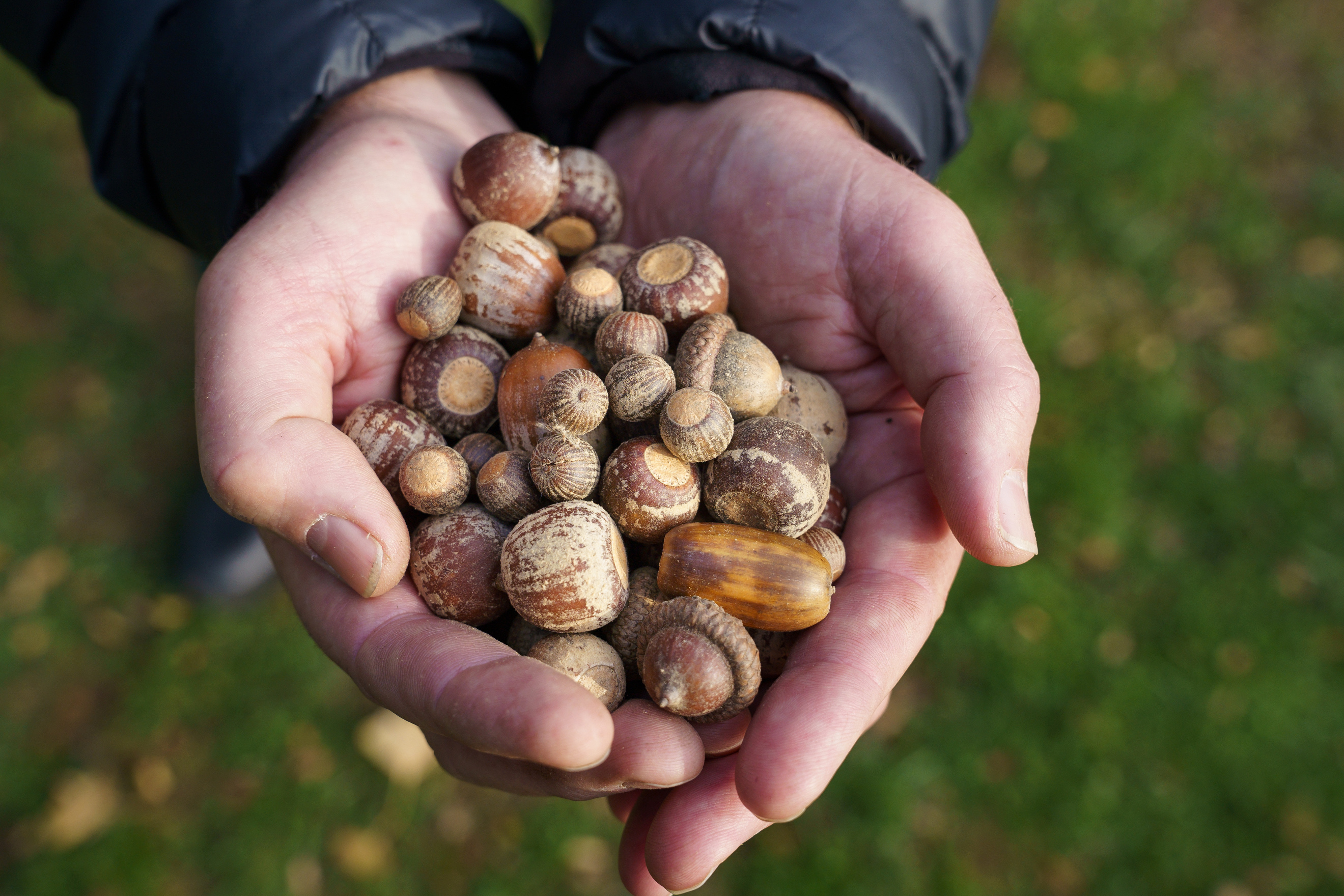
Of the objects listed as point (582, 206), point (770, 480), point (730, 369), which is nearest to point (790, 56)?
point (582, 206)

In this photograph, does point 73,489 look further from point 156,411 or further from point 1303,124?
point 1303,124

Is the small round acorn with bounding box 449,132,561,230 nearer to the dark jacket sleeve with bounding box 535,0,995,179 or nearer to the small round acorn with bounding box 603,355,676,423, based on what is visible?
the dark jacket sleeve with bounding box 535,0,995,179

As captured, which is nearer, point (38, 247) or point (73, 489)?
point (73, 489)

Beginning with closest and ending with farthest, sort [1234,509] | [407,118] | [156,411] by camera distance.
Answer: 1. [407,118]
2. [1234,509]
3. [156,411]

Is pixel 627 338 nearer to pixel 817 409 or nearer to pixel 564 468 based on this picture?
pixel 564 468

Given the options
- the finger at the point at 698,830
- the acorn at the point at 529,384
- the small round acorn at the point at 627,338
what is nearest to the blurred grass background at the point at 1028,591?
the finger at the point at 698,830

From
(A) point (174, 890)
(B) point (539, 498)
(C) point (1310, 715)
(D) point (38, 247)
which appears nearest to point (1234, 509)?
(C) point (1310, 715)
